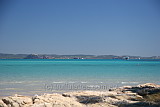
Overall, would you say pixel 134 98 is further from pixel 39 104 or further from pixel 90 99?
pixel 39 104

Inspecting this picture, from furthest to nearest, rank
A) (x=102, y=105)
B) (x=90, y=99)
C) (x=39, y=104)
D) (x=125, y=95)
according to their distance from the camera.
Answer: (x=125, y=95) < (x=90, y=99) < (x=102, y=105) < (x=39, y=104)

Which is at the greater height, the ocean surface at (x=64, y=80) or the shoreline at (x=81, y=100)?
the shoreline at (x=81, y=100)

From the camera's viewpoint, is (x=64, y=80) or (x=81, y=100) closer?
(x=81, y=100)

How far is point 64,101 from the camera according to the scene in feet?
25.0

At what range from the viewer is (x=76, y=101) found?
26.2 feet

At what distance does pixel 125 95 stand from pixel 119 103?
128 centimetres

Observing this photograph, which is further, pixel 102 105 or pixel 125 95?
pixel 125 95

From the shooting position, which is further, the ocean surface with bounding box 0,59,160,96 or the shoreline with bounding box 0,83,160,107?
the ocean surface with bounding box 0,59,160,96

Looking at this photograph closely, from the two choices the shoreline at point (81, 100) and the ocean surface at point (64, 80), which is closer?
the shoreline at point (81, 100)

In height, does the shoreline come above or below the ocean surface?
above

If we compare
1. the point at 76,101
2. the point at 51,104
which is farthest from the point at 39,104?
the point at 76,101

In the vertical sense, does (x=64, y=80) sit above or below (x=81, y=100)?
below

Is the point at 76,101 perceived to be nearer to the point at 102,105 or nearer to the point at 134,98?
the point at 102,105

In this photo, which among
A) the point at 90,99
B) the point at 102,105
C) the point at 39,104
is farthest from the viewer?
the point at 90,99
